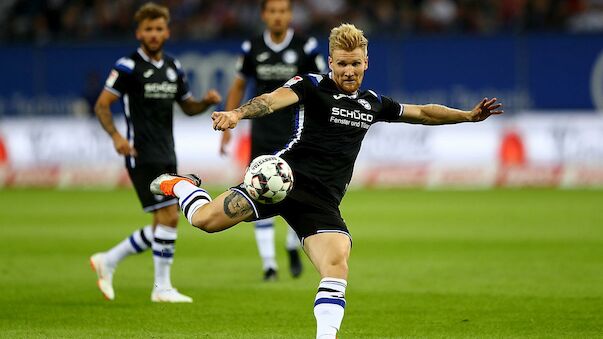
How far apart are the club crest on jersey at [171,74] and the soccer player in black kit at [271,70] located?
41.1 inches

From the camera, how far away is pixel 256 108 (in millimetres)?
6832

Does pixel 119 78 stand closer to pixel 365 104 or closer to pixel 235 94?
pixel 235 94

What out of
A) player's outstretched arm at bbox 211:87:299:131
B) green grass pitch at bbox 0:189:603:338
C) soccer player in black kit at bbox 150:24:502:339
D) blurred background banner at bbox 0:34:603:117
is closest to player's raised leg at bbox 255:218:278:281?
green grass pitch at bbox 0:189:603:338

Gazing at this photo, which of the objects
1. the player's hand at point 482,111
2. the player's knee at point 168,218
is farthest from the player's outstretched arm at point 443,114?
the player's knee at point 168,218

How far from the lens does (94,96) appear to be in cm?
2658

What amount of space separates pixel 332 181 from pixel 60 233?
28.9 ft

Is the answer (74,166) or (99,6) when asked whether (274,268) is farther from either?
(99,6)

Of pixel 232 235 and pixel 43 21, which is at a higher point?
pixel 43 21

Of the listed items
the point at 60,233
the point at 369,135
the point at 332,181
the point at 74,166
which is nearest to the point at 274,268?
the point at 332,181

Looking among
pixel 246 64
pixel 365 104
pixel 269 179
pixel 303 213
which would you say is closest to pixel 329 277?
pixel 303 213

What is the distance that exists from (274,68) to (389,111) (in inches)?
148

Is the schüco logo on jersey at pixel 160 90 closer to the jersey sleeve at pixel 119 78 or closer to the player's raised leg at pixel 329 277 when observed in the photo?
the jersey sleeve at pixel 119 78

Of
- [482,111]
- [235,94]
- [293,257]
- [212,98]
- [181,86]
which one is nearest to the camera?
[482,111]

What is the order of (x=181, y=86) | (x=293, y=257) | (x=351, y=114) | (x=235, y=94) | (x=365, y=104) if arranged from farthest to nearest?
(x=293, y=257) < (x=235, y=94) < (x=181, y=86) < (x=365, y=104) < (x=351, y=114)
